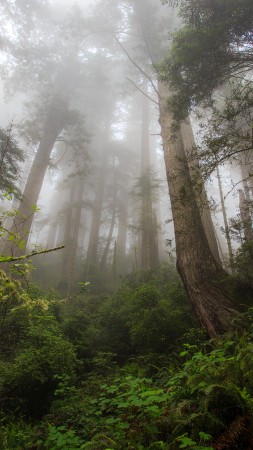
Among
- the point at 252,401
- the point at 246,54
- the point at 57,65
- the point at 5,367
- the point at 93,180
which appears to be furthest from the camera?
the point at 93,180

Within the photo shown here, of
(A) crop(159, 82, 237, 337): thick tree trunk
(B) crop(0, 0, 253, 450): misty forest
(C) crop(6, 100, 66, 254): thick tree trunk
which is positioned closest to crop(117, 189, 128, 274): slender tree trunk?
(B) crop(0, 0, 253, 450): misty forest

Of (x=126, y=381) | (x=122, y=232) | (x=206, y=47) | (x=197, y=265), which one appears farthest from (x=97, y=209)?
(x=126, y=381)

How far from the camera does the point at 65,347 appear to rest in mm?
6156

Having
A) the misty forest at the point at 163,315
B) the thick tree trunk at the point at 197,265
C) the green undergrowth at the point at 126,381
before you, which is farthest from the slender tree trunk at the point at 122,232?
the thick tree trunk at the point at 197,265

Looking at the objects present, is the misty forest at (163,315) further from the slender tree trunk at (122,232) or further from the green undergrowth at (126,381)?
the slender tree trunk at (122,232)

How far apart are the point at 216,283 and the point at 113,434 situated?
3884 mm

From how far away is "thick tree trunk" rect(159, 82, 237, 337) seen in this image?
5922 millimetres

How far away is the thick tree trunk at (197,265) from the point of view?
19.4 ft

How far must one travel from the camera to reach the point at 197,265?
6949mm

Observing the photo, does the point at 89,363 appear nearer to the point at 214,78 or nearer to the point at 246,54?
the point at 214,78

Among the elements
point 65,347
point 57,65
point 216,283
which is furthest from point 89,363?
point 57,65

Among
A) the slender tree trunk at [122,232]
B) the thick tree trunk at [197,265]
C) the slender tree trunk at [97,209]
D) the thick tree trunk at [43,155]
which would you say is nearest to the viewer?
the thick tree trunk at [197,265]

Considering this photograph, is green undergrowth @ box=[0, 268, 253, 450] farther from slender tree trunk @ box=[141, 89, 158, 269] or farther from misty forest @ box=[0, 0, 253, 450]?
slender tree trunk @ box=[141, 89, 158, 269]

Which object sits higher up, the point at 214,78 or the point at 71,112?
the point at 71,112
